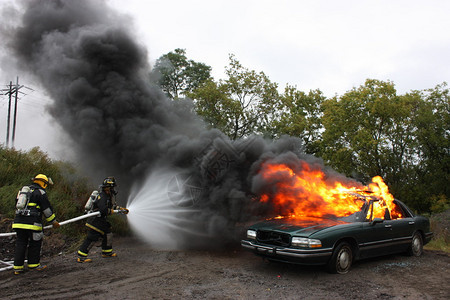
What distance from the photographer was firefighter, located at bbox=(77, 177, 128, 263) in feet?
22.6

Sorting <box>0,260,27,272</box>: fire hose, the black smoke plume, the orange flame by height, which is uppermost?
the black smoke plume

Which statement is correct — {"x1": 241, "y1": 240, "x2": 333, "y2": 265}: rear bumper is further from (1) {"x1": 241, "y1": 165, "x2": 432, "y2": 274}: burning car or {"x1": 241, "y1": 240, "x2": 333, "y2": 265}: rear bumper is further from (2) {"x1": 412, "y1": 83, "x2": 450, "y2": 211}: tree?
(2) {"x1": 412, "y1": 83, "x2": 450, "y2": 211}: tree

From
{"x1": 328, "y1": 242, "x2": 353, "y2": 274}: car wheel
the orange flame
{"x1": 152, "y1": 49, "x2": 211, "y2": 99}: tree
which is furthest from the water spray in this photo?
{"x1": 152, "y1": 49, "x2": 211, "y2": 99}: tree

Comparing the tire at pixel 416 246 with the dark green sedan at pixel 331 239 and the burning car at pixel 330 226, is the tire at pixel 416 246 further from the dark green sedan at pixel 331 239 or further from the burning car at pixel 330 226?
the dark green sedan at pixel 331 239

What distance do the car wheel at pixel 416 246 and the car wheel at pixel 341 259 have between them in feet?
7.76

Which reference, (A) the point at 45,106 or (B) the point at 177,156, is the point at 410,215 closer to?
(B) the point at 177,156

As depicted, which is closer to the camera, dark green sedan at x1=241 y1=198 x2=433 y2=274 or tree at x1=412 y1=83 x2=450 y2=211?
dark green sedan at x1=241 y1=198 x2=433 y2=274

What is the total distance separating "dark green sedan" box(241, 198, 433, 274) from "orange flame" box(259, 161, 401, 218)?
1.00 ft

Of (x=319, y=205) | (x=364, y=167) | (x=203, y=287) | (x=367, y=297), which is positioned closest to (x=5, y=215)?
(x=203, y=287)

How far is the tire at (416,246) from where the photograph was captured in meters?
7.39

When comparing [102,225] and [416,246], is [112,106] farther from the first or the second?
[416,246]

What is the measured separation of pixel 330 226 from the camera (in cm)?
579

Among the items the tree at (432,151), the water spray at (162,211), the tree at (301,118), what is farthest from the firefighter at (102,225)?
the tree at (432,151)

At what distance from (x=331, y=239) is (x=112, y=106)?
7368 mm
